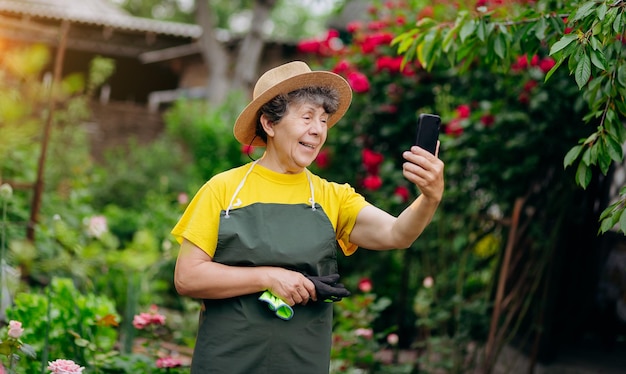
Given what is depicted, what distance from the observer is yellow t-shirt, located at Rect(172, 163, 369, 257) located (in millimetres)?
2225

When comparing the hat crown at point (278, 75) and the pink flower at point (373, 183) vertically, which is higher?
the pink flower at point (373, 183)

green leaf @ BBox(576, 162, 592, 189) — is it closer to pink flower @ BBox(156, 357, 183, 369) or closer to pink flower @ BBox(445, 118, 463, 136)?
pink flower @ BBox(156, 357, 183, 369)

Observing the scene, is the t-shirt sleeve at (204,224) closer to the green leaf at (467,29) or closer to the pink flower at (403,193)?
the green leaf at (467,29)

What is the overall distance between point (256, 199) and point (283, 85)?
0.34 m

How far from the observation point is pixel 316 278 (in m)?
2.22

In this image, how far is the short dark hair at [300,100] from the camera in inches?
90.7

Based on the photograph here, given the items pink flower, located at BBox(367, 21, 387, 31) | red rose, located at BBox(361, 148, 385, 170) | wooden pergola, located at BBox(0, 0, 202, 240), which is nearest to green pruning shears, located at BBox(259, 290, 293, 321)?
red rose, located at BBox(361, 148, 385, 170)

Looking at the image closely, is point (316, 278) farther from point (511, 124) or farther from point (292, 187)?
point (511, 124)

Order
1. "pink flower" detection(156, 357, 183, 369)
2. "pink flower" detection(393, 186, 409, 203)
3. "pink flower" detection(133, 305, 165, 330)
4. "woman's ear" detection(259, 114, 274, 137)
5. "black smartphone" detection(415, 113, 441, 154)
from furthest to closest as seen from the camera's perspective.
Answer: "pink flower" detection(393, 186, 409, 203) < "pink flower" detection(133, 305, 165, 330) < "pink flower" detection(156, 357, 183, 369) < "woman's ear" detection(259, 114, 274, 137) < "black smartphone" detection(415, 113, 441, 154)

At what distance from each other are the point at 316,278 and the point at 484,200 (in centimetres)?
295

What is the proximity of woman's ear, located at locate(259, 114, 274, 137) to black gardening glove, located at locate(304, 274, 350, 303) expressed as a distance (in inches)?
17.4

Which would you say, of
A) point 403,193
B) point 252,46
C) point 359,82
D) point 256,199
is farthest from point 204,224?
point 252,46

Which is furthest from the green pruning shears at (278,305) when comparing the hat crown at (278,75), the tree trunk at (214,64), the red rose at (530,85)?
the tree trunk at (214,64)

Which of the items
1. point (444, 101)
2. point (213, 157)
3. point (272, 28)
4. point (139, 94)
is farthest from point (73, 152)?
point (272, 28)
